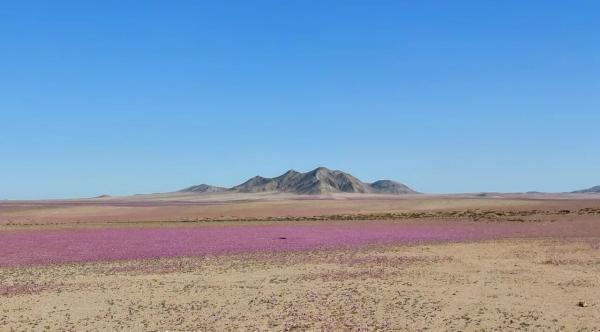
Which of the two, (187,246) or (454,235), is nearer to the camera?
(187,246)

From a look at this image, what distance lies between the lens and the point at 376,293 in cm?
1792

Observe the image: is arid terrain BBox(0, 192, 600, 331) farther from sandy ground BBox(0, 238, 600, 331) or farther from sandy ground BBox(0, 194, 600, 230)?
sandy ground BBox(0, 194, 600, 230)

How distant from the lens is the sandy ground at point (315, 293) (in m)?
14.3

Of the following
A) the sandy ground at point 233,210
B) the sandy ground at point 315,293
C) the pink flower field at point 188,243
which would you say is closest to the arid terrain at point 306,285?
the sandy ground at point 315,293

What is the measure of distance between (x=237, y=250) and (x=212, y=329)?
17645 millimetres

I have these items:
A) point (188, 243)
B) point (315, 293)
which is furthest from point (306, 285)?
point (188, 243)

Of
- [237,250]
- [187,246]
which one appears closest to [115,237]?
[187,246]

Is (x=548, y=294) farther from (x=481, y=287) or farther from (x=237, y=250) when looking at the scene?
(x=237, y=250)

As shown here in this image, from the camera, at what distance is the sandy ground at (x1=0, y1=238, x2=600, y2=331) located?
47.0ft

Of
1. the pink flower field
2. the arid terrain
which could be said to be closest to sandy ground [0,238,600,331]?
the arid terrain

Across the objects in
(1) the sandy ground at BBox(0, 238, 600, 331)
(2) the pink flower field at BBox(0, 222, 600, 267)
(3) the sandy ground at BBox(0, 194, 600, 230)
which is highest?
(3) the sandy ground at BBox(0, 194, 600, 230)

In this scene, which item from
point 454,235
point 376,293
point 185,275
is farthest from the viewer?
point 454,235

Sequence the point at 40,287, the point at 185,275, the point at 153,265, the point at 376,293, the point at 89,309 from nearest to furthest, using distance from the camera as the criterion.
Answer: the point at 89,309 < the point at 376,293 < the point at 40,287 < the point at 185,275 < the point at 153,265

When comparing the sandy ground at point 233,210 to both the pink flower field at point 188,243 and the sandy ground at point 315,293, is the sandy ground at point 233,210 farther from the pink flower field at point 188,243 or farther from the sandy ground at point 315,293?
the sandy ground at point 315,293
